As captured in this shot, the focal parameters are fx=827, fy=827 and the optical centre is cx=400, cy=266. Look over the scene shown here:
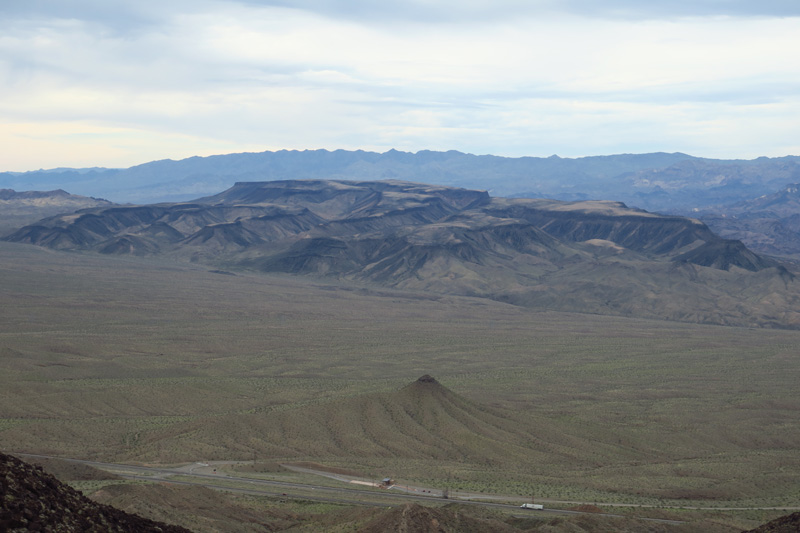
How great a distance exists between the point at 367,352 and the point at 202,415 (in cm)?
4601

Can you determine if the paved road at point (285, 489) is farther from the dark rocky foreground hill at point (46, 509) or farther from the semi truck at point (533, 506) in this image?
the dark rocky foreground hill at point (46, 509)

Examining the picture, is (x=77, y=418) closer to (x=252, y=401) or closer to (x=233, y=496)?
(x=252, y=401)

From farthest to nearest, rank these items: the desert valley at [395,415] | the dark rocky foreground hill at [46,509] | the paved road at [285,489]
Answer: the paved road at [285,489] → the desert valley at [395,415] → the dark rocky foreground hill at [46,509]

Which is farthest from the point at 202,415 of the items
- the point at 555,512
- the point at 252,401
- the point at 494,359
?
the point at 494,359

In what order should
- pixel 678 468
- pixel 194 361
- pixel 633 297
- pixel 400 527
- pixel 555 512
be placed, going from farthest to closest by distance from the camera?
pixel 633 297
pixel 194 361
pixel 678 468
pixel 555 512
pixel 400 527

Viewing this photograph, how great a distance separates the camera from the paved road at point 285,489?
5428 centimetres

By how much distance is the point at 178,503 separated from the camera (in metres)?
47.9

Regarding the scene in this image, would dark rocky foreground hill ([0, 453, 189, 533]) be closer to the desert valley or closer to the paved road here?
the desert valley

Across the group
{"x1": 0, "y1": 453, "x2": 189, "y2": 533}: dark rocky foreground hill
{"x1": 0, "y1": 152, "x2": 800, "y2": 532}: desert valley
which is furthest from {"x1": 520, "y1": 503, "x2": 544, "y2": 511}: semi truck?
{"x1": 0, "y1": 453, "x2": 189, "y2": 533}: dark rocky foreground hill

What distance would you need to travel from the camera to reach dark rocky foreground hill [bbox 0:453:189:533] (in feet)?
91.6

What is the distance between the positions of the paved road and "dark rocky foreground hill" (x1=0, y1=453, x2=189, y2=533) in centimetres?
2272

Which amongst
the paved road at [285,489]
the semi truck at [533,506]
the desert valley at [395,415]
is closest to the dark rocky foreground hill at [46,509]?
the desert valley at [395,415]

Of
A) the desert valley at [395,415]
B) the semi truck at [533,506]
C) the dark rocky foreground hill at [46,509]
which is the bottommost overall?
the desert valley at [395,415]

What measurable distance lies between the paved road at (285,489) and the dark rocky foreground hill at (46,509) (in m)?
22.7
